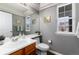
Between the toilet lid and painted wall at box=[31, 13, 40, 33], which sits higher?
painted wall at box=[31, 13, 40, 33]

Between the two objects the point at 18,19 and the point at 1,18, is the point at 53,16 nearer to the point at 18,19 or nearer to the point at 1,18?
the point at 18,19

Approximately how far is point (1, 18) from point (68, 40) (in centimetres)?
110

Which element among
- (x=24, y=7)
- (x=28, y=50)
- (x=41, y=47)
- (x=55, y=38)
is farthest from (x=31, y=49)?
(x=24, y=7)

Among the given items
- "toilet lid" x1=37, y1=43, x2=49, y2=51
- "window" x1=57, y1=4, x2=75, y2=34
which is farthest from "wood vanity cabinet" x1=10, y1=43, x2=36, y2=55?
"window" x1=57, y1=4, x2=75, y2=34

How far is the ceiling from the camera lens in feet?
3.79

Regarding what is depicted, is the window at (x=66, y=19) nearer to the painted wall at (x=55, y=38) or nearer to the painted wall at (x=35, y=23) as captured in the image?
the painted wall at (x=55, y=38)

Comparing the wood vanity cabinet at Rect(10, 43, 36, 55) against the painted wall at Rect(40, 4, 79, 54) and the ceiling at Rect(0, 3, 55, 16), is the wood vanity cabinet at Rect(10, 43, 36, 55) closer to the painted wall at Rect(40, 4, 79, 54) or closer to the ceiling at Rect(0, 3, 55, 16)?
the painted wall at Rect(40, 4, 79, 54)

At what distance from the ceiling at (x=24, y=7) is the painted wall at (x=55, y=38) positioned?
89 millimetres

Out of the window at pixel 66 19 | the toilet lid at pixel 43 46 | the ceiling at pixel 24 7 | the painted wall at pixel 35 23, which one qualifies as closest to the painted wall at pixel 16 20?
the ceiling at pixel 24 7

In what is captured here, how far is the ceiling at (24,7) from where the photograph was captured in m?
1.16

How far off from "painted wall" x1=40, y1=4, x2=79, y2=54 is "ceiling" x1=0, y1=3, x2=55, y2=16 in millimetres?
89

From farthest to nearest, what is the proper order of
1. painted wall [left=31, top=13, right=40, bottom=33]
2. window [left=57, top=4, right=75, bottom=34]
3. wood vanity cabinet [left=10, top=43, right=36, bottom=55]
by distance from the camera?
painted wall [left=31, top=13, right=40, bottom=33] < window [left=57, top=4, right=75, bottom=34] < wood vanity cabinet [left=10, top=43, right=36, bottom=55]

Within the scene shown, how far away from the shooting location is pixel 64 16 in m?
1.25
